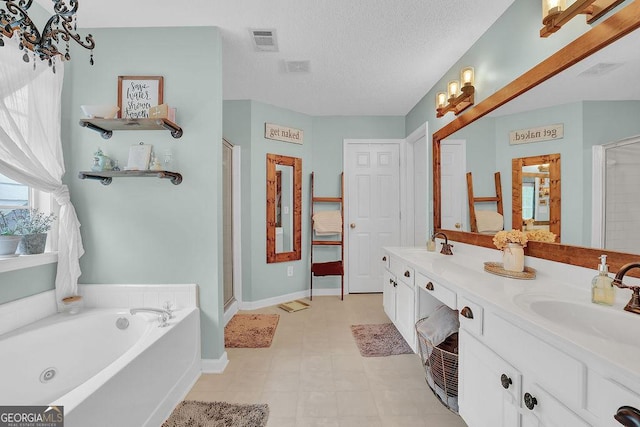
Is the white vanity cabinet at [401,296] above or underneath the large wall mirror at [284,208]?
underneath

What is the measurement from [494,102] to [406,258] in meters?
1.23

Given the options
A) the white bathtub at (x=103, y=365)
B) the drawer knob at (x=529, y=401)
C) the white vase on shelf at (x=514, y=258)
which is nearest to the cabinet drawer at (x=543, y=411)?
the drawer knob at (x=529, y=401)

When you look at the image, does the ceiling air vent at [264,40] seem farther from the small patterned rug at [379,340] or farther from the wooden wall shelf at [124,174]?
the small patterned rug at [379,340]

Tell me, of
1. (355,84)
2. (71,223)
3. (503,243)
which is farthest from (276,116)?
(503,243)

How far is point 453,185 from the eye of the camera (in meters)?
2.36

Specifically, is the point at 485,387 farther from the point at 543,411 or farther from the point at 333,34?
the point at 333,34

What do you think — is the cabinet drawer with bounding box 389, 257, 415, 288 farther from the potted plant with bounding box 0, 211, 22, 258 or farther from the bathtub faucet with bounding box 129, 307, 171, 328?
the potted plant with bounding box 0, 211, 22, 258

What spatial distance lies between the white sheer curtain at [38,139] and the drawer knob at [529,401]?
8.38 ft

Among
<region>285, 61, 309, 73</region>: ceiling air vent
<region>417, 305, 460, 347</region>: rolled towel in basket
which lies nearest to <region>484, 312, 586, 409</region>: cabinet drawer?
<region>417, 305, 460, 347</region>: rolled towel in basket

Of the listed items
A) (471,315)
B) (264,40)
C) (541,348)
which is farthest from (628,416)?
(264,40)

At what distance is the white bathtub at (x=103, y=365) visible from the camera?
1124 millimetres

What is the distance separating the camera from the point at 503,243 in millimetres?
1608

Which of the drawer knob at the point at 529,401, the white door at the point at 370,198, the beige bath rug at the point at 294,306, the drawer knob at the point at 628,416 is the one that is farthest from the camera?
the white door at the point at 370,198

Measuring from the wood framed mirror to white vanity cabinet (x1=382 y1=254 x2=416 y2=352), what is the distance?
2.59 ft
